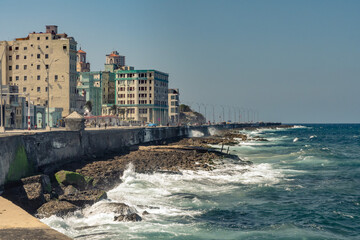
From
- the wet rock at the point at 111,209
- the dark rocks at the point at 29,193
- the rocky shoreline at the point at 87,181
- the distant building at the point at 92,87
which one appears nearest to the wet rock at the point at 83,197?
the rocky shoreline at the point at 87,181

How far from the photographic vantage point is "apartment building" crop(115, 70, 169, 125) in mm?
147750

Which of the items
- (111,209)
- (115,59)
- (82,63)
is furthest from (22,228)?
(115,59)

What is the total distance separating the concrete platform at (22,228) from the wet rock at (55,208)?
5.88 metres

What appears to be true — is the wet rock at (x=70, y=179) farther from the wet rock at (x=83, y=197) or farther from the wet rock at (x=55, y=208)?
the wet rock at (x=55, y=208)

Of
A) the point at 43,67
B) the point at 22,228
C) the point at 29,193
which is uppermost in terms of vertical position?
the point at 43,67

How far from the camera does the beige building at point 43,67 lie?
108250 millimetres

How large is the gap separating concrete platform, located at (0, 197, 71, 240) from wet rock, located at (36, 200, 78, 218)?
588 cm

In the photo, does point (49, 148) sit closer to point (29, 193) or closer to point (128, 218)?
point (29, 193)

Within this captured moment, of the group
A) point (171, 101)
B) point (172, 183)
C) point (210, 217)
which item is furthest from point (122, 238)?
point (171, 101)

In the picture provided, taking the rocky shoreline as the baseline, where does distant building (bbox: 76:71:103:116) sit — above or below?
above

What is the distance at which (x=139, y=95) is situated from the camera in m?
150

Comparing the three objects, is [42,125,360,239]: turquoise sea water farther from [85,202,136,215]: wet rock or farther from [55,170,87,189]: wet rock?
[55,170,87,189]: wet rock

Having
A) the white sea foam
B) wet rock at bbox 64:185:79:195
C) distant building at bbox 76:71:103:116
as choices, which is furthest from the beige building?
wet rock at bbox 64:185:79:195

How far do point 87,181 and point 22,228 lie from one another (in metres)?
16.9
